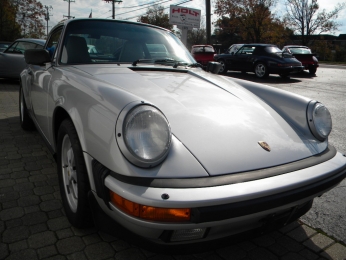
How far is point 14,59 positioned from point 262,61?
9158 mm

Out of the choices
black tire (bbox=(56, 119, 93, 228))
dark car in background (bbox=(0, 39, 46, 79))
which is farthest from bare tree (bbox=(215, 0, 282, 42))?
black tire (bbox=(56, 119, 93, 228))

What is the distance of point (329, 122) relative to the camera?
2.26 m

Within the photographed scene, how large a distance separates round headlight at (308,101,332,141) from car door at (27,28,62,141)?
1948mm

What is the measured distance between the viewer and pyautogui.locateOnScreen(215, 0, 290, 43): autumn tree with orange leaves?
3447cm

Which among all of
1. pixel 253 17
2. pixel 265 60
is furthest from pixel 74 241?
pixel 253 17

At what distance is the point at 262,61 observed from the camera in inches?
512

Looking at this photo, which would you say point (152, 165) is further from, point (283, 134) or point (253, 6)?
point (253, 6)

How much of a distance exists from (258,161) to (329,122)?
0.86 m

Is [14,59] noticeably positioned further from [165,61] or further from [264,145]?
[264,145]

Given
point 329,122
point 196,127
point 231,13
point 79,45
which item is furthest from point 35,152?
point 231,13

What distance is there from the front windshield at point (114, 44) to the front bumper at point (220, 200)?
57.4 inches

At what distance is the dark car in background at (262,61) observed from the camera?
1240 cm

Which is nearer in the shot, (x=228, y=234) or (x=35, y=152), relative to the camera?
(x=228, y=234)

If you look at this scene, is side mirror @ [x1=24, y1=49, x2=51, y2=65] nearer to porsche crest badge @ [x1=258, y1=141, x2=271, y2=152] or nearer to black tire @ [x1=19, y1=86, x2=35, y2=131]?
black tire @ [x1=19, y1=86, x2=35, y2=131]
